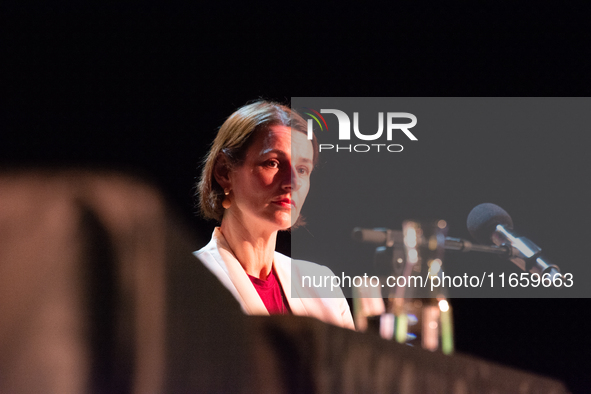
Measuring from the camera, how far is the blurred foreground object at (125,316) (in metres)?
2.09

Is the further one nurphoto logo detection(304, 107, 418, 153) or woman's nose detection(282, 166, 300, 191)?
nurphoto logo detection(304, 107, 418, 153)

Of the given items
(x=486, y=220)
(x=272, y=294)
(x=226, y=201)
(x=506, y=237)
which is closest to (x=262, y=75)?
(x=226, y=201)

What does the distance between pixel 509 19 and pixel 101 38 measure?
204cm

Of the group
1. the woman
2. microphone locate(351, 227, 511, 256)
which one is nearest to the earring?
the woman

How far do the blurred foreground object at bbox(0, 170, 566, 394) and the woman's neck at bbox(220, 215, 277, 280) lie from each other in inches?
6.0

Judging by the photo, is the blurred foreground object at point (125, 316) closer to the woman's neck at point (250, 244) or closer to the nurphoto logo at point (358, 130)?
the woman's neck at point (250, 244)

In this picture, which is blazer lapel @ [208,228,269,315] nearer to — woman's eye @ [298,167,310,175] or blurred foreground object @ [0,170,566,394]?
blurred foreground object @ [0,170,566,394]

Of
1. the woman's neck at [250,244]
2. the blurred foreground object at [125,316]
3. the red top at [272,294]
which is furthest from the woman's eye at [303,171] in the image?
the blurred foreground object at [125,316]

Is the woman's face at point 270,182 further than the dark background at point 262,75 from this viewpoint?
No

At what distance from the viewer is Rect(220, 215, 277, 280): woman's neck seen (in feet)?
6.98

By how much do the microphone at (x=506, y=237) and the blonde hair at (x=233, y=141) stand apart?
2.59ft

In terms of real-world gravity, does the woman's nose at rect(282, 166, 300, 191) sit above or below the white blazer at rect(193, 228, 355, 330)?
above

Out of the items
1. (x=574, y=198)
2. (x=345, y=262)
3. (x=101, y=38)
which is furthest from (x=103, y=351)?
(x=574, y=198)

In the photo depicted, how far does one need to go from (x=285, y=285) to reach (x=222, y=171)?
59cm
